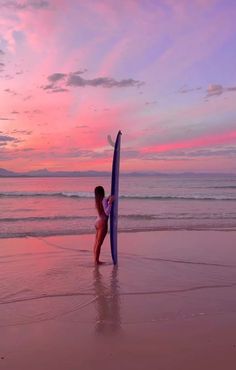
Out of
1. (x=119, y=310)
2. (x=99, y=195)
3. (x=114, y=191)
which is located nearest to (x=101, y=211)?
(x=99, y=195)

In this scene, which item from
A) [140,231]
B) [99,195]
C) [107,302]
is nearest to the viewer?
[107,302]

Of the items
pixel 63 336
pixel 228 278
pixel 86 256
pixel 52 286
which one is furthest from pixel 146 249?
pixel 63 336

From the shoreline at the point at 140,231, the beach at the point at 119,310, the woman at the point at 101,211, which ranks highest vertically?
the woman at the point at 101,211

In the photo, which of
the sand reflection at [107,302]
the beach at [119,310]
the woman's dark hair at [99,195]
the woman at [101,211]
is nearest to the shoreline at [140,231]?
the beach at [119,310]

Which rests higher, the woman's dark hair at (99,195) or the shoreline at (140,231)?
the woman's dark hair at (99,195)

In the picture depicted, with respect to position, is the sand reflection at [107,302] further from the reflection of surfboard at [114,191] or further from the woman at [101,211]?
the woman at [101,211]

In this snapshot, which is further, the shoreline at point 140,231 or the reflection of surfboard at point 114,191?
the shoreline at point 140,231

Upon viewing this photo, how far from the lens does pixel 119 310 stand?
5.76m

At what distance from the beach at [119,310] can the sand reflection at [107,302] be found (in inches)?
0.5

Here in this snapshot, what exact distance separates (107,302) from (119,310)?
432 mm

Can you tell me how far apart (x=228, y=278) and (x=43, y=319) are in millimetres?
3575

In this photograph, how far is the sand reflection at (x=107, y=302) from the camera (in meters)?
5.15

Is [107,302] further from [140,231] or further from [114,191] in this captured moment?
[140,231]

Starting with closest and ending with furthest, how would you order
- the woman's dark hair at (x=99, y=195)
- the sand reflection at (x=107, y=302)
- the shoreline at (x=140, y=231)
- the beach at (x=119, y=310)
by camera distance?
the beach at (x=119, y=310), the sand reflection at (x=107, y=302), the woman's dark hair at (x=99, y=195), the shoreline at (x=140, y=231)
